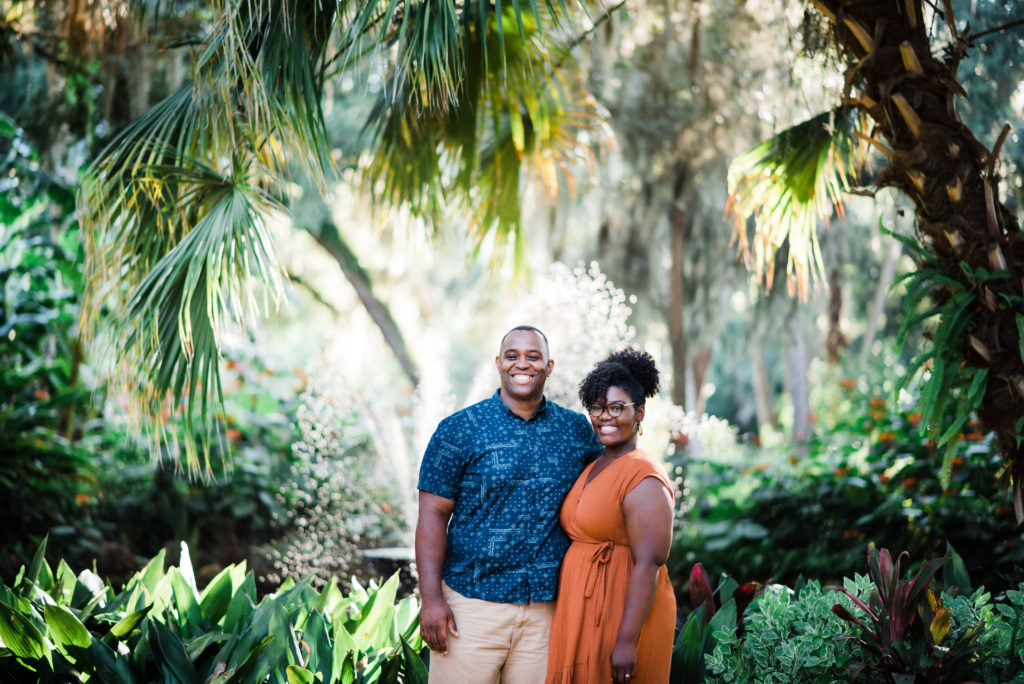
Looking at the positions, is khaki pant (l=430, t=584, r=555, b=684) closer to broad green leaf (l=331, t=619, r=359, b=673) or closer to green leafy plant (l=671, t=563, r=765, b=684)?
broad green leaf (l=331, t=619, r=359, b=673)

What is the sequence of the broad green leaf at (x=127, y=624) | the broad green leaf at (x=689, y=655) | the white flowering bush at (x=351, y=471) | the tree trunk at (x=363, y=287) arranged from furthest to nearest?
the tree trunk at (x=363, y=287) → the white flowering bush at (x=351, y=471) → the broad green leaf at (x=127, y=624) → the broad green leaf at (x=689, y=655)

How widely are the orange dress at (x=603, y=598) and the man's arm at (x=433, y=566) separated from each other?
0.38 metres

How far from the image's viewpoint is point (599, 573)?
284 cm

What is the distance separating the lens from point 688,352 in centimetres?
1081

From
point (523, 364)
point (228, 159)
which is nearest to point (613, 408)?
point (523, 364)

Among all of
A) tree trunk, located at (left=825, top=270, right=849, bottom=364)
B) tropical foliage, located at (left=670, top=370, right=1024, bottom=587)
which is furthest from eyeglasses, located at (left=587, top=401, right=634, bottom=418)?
tree trunk, located at (left=825, top=270, right=849, bottom=364)

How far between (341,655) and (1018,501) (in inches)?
118

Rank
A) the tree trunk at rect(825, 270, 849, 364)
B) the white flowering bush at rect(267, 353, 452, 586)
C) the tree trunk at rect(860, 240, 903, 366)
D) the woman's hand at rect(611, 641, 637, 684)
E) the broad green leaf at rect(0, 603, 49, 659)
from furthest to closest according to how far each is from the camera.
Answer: the tree trunk at rect(860, 240, 903, 366) < the tree trunk at rect(825, 270, 849, 364) < the white flowering bush at rect(267, 353, 452, 586) < the broad green leaf at rect(0, 603, 49, 659) < the woman's hand at rect(611, 641, 637, 684)

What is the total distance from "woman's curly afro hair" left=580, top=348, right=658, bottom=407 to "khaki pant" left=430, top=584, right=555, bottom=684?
755 mm

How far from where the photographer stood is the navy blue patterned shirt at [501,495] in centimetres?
296

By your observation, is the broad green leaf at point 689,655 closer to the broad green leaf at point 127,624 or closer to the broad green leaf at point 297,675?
the broad green leaf at point 297,675

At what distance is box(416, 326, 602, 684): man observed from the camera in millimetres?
2936

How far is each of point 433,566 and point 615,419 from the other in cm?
82

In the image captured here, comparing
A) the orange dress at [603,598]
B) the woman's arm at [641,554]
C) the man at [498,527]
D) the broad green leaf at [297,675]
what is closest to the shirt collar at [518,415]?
the man at [498,527]
